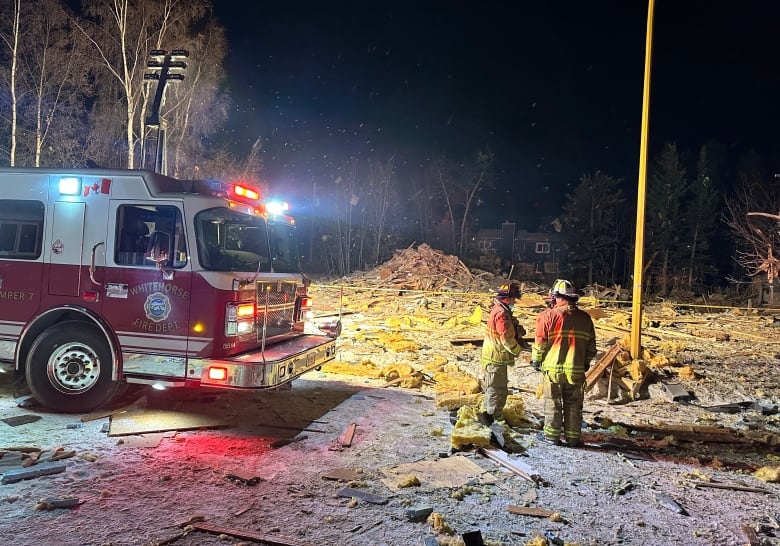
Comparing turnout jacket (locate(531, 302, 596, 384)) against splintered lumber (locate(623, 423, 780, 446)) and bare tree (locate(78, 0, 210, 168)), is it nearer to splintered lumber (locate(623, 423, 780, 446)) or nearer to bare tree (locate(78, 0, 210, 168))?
splintered lumber (locate(623, 423, 780, 446))

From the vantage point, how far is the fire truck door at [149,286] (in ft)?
18.7

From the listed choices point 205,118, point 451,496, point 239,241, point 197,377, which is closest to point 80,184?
point 239,241

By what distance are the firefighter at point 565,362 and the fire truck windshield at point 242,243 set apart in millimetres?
3362

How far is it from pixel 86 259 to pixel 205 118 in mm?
22023

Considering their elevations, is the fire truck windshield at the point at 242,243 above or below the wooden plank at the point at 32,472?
above

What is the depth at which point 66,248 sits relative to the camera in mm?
6164

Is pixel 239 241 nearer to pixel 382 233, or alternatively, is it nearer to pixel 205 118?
pixel 205 118

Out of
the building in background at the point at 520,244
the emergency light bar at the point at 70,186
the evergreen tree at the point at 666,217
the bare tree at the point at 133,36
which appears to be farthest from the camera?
the building in background at the point at 520,244

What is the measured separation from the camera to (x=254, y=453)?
5.38 m

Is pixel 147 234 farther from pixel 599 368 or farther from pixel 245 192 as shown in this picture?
pixel 599 368

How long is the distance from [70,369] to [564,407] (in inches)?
224

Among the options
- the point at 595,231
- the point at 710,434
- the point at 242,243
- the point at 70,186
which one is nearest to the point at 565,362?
the point at 710,434

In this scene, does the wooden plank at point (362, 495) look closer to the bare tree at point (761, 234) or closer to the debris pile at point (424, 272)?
the bare tree at point (761, 234)

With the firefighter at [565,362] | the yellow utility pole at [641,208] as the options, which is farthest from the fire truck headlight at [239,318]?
the yellow utility pole at [641,208]
